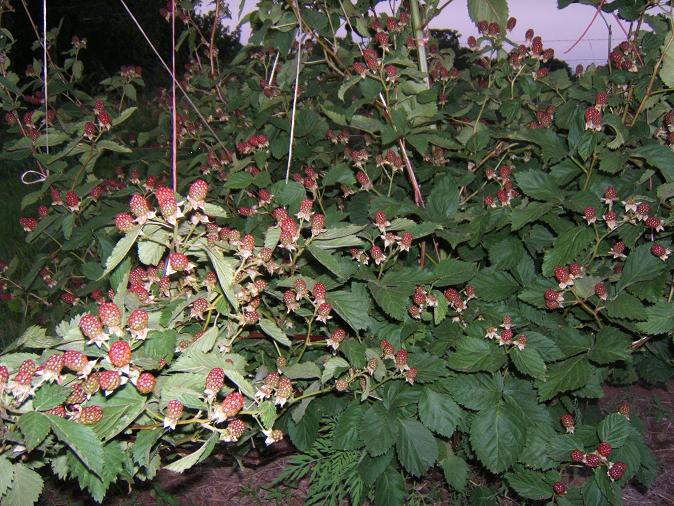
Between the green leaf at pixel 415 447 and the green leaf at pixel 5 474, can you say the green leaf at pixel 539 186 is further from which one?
the green leaf at pixel 5 474

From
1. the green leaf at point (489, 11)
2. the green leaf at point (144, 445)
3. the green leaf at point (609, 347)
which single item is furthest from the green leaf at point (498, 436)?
the green leaf at point (489, 11)

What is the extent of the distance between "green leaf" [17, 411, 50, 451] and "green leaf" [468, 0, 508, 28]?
1.39m

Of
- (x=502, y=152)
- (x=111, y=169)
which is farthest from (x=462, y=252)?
(x=111, y=169)

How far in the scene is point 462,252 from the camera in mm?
1504

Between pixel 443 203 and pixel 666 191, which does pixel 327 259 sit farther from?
pixel 666 191

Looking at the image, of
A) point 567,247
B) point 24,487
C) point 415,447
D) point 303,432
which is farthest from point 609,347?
point 24,487

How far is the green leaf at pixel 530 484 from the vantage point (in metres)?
1.36

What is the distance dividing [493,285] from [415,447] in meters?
0.43

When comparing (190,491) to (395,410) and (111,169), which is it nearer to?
(395,410)

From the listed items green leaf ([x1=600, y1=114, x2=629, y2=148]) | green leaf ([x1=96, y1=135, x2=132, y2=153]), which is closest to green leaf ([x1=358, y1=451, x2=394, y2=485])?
green leaf ([x1=600, y1=114, x2=629, y2=148])

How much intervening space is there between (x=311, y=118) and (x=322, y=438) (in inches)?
37.1

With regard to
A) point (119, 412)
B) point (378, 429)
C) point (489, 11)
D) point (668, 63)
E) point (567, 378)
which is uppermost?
point (489, 11)

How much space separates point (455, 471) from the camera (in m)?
1.45

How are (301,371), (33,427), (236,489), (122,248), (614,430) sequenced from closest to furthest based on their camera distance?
(33,427)
(122,248)
(301,371)
(614,430)
(236,489)
